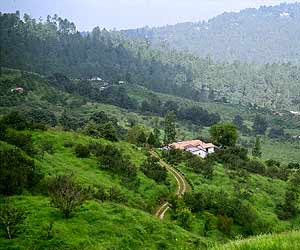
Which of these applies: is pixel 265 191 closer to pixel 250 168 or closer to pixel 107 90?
pixel 250 168

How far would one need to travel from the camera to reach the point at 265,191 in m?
58.9

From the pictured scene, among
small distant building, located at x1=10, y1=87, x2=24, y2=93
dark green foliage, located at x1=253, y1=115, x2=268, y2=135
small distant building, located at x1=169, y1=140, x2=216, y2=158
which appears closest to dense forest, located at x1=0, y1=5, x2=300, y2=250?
small distant building, located at x1=169, y1=140, x2=216, y2=158

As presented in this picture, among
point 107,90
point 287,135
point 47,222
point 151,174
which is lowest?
point 287,135

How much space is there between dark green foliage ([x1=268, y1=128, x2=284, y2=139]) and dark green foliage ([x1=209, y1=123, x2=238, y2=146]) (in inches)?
3339

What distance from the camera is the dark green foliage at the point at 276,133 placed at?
16625 cm

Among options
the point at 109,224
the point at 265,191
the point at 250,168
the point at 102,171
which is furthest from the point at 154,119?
the point at 109,224

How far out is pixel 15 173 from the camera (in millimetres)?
27734

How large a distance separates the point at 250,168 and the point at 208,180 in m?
14.5

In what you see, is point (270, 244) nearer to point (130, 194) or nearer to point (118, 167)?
point (130, 194)

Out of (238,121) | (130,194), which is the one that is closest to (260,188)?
(130,194)

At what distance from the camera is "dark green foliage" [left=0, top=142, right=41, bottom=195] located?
2719 centimetres

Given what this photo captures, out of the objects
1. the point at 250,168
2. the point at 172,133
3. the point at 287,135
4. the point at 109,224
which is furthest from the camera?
the point at 287,135

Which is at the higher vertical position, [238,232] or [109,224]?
[109,224]

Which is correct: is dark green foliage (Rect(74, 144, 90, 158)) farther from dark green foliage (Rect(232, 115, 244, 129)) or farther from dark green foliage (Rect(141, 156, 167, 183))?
dark green foliage (Rect(232, 115, 244, 129))
